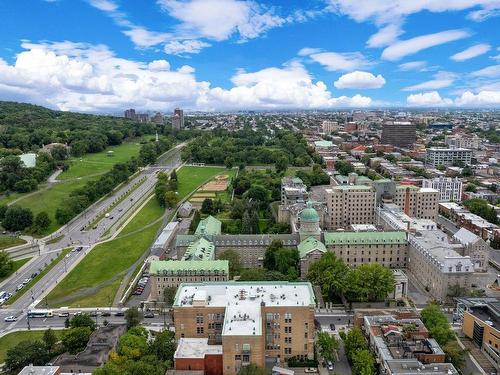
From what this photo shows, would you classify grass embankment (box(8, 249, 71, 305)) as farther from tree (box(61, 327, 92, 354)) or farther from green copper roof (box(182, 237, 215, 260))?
green copper roof (box(182, 237, 215, 260))

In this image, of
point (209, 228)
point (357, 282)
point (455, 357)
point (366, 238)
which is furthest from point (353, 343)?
point (209, 228)

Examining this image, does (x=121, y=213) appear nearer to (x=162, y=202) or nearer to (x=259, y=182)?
(x=162, y=202)

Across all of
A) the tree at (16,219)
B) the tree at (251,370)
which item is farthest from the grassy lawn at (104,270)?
the tree at (251,370)

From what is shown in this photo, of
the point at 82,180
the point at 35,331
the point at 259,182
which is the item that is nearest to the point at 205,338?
the point at 35,331

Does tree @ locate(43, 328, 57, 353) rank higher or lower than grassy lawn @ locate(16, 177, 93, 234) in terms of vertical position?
lower

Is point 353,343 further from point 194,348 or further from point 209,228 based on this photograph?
point 209,228

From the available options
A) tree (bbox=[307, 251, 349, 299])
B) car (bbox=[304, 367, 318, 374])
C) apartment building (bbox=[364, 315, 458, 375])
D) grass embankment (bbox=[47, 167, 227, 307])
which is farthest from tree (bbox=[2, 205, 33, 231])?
apartment building (bbox=[364, 315, 458, 375])
